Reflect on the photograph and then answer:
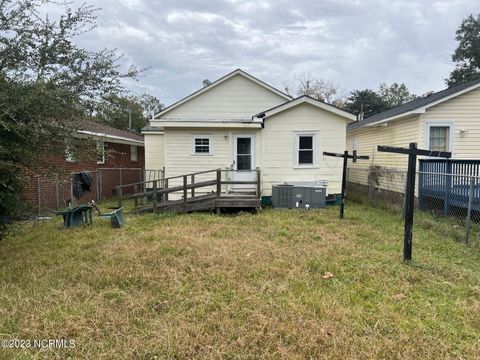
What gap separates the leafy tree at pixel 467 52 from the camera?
105 feet

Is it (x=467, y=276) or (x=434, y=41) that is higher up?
(x=434, y=41)

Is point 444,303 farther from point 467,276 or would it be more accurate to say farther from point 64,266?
point 64,266

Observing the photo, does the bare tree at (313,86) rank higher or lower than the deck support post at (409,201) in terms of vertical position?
higher

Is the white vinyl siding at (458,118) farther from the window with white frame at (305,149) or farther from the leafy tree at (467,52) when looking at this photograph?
the leafy tree at (467,52)

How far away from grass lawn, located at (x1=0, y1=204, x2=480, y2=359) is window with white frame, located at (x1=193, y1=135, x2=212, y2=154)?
223 inches

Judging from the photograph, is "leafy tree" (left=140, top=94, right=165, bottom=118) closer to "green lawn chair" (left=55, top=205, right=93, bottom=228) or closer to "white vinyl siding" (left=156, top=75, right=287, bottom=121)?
"white vinyl siding" (left=156, top=75, right=287, bottom=121)

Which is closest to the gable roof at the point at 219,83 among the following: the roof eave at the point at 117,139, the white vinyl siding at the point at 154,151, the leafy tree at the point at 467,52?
the roof eave at the point at 117,139

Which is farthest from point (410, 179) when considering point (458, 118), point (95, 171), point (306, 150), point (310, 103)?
point (95, 171)

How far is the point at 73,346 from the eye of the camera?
2934 millimetres

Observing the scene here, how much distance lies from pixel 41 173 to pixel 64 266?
1484mm

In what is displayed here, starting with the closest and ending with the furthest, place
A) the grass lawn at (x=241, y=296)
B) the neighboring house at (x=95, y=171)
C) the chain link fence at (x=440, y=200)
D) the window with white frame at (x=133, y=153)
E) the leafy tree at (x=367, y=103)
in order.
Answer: the grass lawn at (x=241, y=296)
the neighboring house at (x=95, y=171)
the chain link fence at (x=440, y=200)
the window with white frame at (x=133, y=153)
the leafy tree at (x=367, y=103)

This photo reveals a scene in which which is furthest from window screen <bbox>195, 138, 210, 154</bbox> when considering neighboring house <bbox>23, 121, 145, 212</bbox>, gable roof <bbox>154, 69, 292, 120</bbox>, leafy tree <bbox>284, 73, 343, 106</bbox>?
leafy tree <bbox>284, 73, 343, 106</bbox>

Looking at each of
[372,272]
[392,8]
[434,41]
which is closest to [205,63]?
[392,8]

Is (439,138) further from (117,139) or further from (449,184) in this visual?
(117,139)
